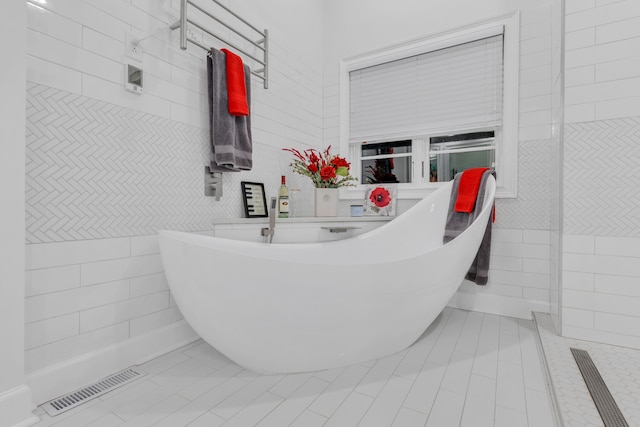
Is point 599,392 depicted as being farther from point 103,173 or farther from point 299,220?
point 103,173

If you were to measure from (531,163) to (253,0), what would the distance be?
2.18 meters

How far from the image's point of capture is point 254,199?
2.14 meters

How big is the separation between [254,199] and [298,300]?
1.10m

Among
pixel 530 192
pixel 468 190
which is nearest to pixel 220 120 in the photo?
pixel 468 190

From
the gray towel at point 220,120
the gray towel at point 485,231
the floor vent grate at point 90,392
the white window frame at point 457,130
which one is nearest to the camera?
the floor vent grate at point 90,392

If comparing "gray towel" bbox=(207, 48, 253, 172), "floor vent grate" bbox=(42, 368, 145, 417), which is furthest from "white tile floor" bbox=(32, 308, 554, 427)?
"gray towel" bbox=(207, 48, 253, 172)

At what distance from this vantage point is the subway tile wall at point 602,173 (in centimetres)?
158

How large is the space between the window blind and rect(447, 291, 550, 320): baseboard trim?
1229mm

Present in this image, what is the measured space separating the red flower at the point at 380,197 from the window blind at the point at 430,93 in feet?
1.53

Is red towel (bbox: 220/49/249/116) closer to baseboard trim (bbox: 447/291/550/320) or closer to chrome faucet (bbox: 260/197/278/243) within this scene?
chrome faucet (bbox: 260/197/278/243)

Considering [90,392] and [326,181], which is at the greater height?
[326,181]

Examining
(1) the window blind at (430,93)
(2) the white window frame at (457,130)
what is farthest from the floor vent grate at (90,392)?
(1) the window blind at (430,93)

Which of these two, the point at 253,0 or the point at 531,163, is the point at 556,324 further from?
the point at 253,0

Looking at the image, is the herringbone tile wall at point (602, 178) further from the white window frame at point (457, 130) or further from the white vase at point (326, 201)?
the white vase at point (326, 201)
